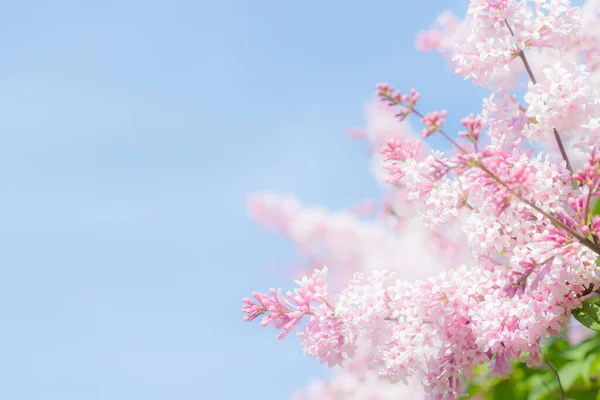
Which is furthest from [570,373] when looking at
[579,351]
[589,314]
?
[589,314]

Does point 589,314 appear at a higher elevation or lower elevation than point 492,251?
lower

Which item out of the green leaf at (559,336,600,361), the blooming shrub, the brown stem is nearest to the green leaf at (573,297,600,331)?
the blooming shrub

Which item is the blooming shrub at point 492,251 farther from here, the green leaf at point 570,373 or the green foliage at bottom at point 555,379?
the green leaf at point 570,373

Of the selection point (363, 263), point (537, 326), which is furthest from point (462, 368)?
point (363, 263)

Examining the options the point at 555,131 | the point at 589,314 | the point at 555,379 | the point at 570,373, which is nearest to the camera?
the point at 589,314

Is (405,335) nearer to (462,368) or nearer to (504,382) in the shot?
(462,368)

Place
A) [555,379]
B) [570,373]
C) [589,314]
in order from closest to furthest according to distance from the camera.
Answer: [589,314], [570,373], [555,379]

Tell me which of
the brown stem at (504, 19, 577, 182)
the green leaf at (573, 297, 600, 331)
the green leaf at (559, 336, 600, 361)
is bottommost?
the green leaf at (573, 297, 600, 331)

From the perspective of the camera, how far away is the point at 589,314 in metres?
2.77

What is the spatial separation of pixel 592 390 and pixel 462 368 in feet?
11.5

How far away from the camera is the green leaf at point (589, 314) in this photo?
2.76m

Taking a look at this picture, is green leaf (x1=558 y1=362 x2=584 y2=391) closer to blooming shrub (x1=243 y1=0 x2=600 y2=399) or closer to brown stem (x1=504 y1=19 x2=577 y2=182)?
blooming shrub (x1=243 y1=0 x2=600 y2=399)

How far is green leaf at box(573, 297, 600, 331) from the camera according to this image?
2.76 metres

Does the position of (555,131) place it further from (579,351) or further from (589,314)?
→ (579,351)
